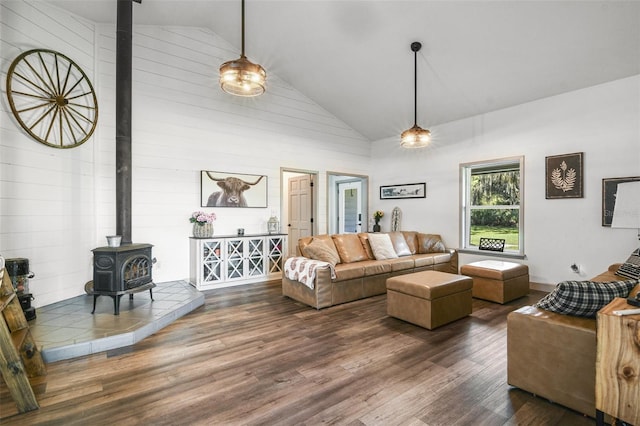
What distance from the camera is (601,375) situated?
4.68 ft

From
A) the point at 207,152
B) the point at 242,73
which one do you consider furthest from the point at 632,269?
the point at 207,152

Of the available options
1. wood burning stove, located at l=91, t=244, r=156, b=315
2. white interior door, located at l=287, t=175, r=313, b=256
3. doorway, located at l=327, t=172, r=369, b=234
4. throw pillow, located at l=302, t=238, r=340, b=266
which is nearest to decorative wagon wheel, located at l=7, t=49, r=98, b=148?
wood burning stove, located at l=91, t=244, r=156, b=315

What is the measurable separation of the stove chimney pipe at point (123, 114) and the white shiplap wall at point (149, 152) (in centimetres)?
87

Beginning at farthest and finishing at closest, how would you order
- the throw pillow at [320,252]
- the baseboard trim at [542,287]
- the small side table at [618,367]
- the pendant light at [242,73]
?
the baseboard trim at [542,287], the throw pillow at [320,252], the pendant light at [242,73], the small side table at [618,367]

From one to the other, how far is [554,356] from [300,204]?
5.47 metres

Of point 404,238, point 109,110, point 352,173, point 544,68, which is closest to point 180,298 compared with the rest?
point 109,110

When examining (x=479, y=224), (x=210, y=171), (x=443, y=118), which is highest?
(x=443, y=118)

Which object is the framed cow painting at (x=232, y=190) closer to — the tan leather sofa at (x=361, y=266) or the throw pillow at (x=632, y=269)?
the tan leather sofa at (x=361, y=266)

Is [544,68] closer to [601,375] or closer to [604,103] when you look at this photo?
[604,103]

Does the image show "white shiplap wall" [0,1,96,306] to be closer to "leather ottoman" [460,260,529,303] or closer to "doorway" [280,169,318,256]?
"doorway" [280,169,318,256]

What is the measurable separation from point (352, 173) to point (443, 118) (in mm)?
2217

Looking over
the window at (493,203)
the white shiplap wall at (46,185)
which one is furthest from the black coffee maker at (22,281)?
the window at (493,203)

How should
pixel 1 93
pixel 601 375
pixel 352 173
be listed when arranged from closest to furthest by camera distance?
pixel 601 375
pixel 1 93
pixel 352 173

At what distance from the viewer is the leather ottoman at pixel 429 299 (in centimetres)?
313
